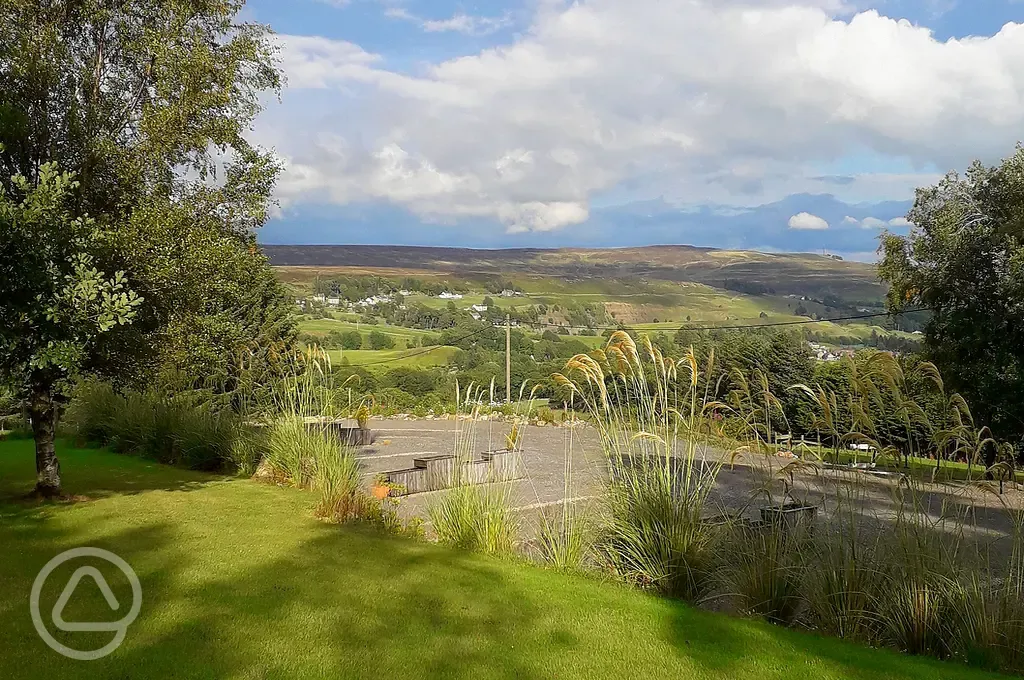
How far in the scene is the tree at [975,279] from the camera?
1273 cm

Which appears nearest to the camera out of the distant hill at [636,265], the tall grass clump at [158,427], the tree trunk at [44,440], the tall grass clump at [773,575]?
the tall grass clump at [773,575]

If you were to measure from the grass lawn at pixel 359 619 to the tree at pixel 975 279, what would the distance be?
34.7 ft

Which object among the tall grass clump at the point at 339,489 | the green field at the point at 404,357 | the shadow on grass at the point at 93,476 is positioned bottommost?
the green field at the point at 404,357

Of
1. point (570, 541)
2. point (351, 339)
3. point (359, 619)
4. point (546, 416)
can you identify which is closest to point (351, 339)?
point (351, 339)

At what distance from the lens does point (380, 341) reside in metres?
40.6

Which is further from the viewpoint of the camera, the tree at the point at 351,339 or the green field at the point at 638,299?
the tree at the point at 351,339

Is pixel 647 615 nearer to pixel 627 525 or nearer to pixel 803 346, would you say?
pixel 627 525

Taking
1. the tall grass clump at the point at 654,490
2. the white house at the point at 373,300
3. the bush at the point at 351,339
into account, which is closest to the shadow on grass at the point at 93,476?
the tall grass clump at the point at 654,490

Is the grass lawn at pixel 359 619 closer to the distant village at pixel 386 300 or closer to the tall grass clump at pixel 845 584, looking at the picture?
the tall grass clump at pixel 845 584

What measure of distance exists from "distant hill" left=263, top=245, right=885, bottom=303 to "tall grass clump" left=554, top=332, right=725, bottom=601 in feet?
106

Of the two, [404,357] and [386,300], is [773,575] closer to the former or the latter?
[404,357]

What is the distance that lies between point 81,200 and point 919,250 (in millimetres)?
15408

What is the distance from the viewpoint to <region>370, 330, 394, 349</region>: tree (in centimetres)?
4006

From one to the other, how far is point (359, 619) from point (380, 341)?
36.7 m
